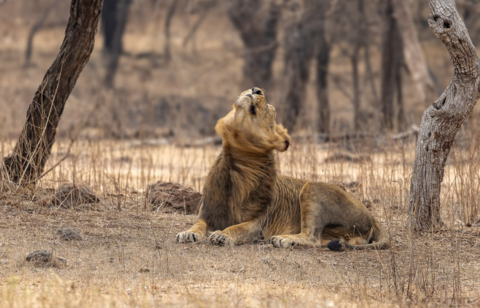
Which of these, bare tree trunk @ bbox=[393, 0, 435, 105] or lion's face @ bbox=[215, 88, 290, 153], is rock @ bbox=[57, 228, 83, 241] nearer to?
lion's face @ bbox=[215, 88, 290, 153]

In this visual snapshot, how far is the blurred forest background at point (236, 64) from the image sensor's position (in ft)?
50.0

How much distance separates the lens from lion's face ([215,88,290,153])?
5.55m

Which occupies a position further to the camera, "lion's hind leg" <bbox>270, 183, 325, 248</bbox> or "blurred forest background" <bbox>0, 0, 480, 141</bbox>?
"blurred forest background" <bbox>0, 0, 480, 141</bbox>

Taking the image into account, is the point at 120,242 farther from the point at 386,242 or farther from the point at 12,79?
the point at 12,79

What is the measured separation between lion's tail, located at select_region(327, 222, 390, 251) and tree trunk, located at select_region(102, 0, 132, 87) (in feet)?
61.5

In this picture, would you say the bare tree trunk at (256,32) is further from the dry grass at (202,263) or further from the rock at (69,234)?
the rock at (69,234)

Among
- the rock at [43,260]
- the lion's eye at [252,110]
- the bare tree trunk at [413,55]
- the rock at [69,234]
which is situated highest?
the bare tree trunk at [413,55]

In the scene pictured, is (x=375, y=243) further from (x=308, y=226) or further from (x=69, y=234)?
(x=69, y=234)

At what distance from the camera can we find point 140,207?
24.3 feet

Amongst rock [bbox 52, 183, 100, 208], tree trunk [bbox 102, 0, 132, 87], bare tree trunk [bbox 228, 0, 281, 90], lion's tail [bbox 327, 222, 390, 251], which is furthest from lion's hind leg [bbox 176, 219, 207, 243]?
tree trunk [bbox 102, 0, 132, 87]

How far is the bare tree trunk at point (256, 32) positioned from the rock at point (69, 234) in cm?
1413

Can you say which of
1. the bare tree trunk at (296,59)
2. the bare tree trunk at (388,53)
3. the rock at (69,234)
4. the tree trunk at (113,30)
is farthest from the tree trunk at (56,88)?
the tree trunk at (113,30)

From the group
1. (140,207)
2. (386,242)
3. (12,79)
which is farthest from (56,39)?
(386,242)

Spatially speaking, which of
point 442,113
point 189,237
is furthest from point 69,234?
point 442,113
